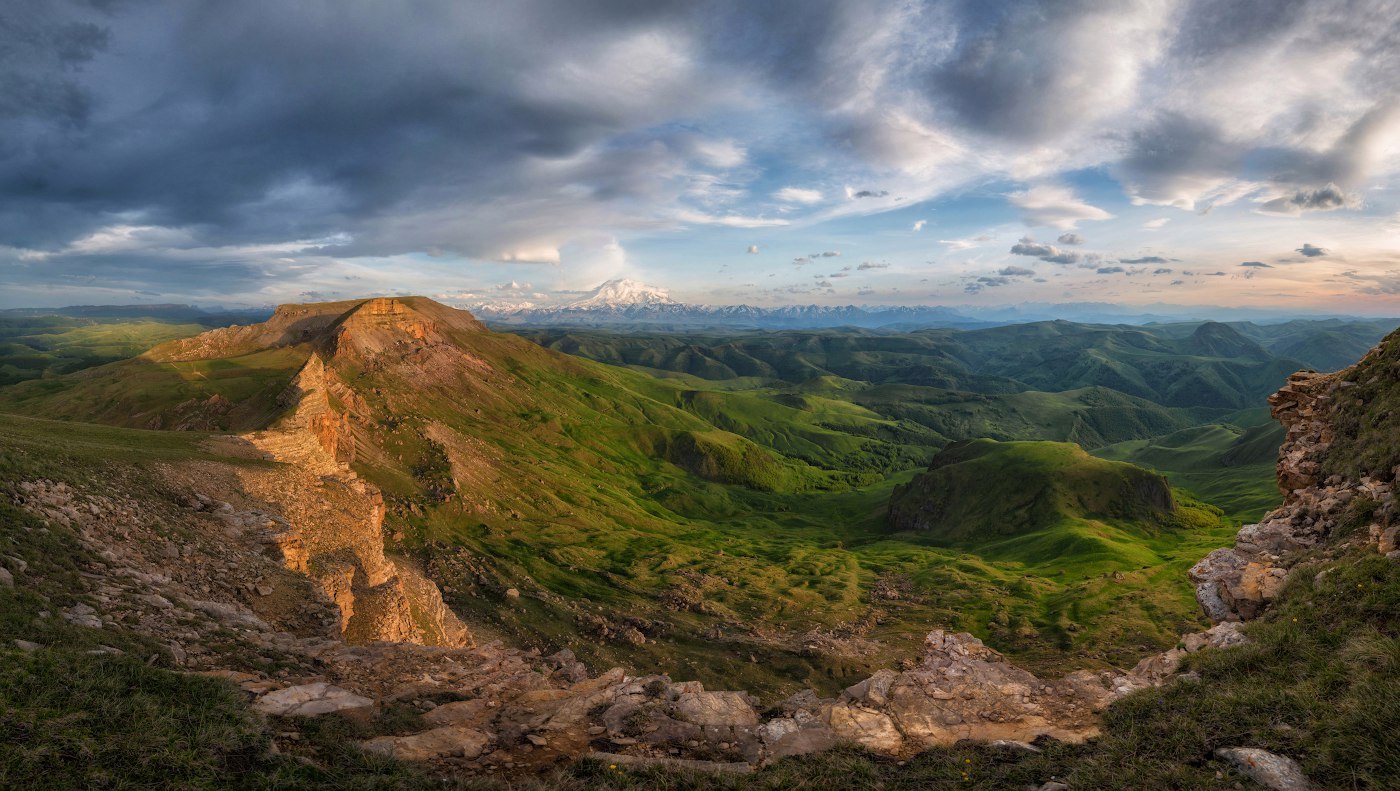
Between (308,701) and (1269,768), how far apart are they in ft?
90.6

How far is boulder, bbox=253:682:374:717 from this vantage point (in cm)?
1647

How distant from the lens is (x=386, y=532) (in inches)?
3615

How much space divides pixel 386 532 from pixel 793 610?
268 ft

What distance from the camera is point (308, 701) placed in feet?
58.0

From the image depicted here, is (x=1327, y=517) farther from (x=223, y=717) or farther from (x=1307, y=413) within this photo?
(x=223, y=717)

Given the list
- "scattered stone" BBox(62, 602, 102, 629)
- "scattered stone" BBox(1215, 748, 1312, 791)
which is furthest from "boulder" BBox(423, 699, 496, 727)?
"scattered stone" BBox(1215, 748, 1312, 791)

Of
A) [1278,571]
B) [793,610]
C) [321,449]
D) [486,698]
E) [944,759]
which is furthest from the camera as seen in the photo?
[793,610]

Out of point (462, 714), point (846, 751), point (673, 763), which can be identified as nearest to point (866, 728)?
point (846, 751)

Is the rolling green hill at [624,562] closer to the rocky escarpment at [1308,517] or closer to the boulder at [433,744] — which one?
the rocky escarpment at [1308,517]

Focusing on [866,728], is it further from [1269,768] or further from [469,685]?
[469,685]

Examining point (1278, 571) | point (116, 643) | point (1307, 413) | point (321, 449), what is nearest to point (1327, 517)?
point (1278, 571)

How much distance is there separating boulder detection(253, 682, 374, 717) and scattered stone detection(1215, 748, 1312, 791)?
25933 millimetres

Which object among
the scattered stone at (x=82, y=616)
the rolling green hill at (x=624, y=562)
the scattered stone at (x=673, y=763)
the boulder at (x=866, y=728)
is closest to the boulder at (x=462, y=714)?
the scattered stone at (x=673, y=763)

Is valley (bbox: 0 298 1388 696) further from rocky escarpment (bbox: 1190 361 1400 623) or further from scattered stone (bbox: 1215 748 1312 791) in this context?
scattered stone (bbox: 1215 748 1312 791)
